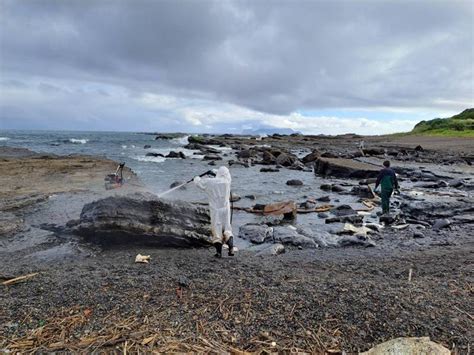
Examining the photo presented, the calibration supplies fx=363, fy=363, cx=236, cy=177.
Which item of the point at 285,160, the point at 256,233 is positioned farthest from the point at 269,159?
the point at 256,233

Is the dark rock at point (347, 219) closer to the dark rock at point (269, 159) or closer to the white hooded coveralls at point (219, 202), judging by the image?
the white hooded coveralls at point (219, 202)

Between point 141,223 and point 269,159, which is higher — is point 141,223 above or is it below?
above

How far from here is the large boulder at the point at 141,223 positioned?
8.98 m

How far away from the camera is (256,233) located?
1093 centimetres

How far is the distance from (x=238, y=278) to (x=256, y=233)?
4467 millimetres

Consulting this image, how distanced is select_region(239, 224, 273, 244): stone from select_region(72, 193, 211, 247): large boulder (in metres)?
1.68

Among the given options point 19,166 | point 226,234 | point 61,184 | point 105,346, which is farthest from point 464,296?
point 19,166

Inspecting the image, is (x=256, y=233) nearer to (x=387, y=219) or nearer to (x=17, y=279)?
(x=387, y=219)

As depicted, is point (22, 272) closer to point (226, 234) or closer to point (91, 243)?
point (91, 243)

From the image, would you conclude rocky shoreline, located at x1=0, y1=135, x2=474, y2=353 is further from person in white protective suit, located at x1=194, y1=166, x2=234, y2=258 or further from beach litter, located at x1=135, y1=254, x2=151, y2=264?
person in white protective suit, located at x1=194, y1=166, x2=234, y2=258

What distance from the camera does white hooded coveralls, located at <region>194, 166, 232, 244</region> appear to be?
27.2 ft

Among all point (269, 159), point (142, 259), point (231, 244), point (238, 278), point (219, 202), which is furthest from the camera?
point (269, 159)

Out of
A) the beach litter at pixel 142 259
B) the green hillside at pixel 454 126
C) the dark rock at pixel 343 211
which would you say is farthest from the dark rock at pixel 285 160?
the green hillside at pixel 454 126

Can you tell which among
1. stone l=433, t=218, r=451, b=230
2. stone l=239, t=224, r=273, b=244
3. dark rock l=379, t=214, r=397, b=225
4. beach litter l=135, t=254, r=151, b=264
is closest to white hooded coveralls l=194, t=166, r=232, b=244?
beach litter l=135, t=254, r=151, b=264
